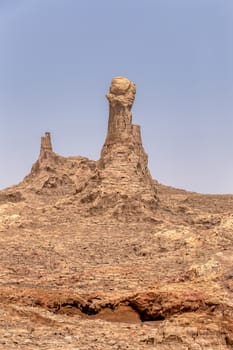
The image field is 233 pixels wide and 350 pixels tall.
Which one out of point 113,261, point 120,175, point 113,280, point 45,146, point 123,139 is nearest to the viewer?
point 113,280

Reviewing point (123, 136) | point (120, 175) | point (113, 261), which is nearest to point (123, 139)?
point (123, 136)

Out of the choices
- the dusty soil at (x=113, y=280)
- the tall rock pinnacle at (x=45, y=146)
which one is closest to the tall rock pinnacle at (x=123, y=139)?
the dusty soil at (x=113, y=280)

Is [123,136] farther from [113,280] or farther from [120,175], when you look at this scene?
[113,280]

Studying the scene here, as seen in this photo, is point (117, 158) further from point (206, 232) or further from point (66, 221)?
point (206, 232)

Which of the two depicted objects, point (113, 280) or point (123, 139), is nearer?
point (113, 280)

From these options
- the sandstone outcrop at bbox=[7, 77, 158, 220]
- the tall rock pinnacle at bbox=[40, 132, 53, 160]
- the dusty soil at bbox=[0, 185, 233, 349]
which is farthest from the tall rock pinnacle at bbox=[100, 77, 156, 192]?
the tall rock pinnacle at bbox=[40, 132, 53, 160]

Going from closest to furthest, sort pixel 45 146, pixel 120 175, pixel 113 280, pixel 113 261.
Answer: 1. pixel 113 280
2. pixel 113 261
3. pixel 120 175
4. pixel 45 146

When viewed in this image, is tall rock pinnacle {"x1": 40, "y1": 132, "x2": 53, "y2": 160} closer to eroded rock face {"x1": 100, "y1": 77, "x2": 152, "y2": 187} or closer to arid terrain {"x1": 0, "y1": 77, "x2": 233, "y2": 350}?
arid terrain {"x1": 0, "y1": 77, "x2": 233, "y2": 350}

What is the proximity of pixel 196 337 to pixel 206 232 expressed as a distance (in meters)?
32.1

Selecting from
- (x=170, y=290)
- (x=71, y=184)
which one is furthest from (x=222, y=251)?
(x=71, y=184)

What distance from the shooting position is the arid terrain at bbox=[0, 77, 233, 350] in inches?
878

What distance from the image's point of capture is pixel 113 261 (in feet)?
146

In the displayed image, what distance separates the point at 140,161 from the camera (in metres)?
64.2

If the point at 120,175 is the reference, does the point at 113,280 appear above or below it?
below
